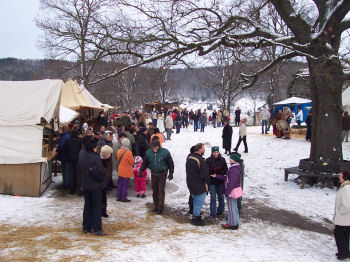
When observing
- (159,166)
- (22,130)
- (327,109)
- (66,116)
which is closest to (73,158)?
(22,130)

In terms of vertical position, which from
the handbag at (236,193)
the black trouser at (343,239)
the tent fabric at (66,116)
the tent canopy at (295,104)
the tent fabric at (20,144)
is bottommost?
the black trouser at (343,239)

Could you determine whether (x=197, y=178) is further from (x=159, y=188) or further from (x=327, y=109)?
(x=327, y=109)

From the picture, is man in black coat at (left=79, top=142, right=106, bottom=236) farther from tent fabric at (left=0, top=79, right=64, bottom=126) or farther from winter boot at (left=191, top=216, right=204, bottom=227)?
tent fabric at (left=0, top=79, right=64, bottom=126)

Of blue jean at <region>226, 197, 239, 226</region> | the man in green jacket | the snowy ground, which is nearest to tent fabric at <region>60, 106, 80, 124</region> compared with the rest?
the snowy ground

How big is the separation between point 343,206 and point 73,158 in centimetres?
620

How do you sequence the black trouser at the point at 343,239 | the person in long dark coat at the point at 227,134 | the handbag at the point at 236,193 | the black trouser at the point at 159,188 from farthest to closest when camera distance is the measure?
the person in long dark coat at the point at 227,134
the black trouser at the point at 159,188
the handbag at the point at 236,193
the black trouser at the point at 343,239

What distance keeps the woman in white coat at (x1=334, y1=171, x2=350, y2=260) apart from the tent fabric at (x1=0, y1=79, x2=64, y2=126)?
6.66m

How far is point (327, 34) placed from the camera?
891 centimetres

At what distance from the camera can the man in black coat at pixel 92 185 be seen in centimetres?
545

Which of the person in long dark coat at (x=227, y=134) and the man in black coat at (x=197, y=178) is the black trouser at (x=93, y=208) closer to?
the man in black coat at (x=197, y=178)

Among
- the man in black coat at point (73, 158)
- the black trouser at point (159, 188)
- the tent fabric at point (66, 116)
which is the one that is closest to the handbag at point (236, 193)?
the black trouser at point (159, 188)

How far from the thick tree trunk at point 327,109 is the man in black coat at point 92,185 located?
7.16 m

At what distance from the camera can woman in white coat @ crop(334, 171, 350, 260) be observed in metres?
4.94

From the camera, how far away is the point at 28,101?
845cm
